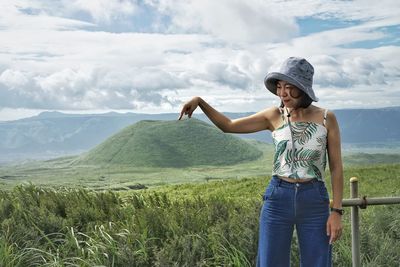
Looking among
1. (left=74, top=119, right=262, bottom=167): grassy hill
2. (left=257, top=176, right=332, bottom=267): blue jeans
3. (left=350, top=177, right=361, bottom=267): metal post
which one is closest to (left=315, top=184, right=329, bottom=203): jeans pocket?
(left=257, top=176, right=332, bottom=267): blue jeans

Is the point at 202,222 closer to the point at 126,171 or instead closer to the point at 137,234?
the point at 137,234

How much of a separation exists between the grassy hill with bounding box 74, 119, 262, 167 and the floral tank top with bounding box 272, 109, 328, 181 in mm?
97240

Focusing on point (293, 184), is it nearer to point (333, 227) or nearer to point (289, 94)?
point (333, 227)

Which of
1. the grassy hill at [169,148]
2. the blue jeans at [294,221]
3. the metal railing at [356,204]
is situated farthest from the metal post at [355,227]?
the grassy hill at [169,148]

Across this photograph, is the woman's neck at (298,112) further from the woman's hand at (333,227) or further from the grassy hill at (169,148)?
the grassy hill at (169,148)

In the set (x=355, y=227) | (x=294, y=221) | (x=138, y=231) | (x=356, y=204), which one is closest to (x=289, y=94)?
(x=294, y=221)

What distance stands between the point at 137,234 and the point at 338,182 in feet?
8.53

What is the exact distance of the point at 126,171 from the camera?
309 feet

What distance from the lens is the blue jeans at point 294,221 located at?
144 inches

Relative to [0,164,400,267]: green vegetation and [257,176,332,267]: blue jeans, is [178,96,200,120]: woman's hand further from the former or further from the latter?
[0,164,400,267]: green vegetation

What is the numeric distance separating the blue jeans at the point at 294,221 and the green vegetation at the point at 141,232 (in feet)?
5.53

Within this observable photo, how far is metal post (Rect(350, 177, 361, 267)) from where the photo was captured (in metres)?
5.45

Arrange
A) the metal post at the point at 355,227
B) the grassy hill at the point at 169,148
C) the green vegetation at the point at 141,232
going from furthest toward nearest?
the grassy hill at the point at 169,148 → the green vegetation at the point at 141,232 → the metal post at the point at 355,227

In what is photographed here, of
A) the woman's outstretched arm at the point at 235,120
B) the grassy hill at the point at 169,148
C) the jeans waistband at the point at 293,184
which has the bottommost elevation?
the grassy hill at the point at 169,148
